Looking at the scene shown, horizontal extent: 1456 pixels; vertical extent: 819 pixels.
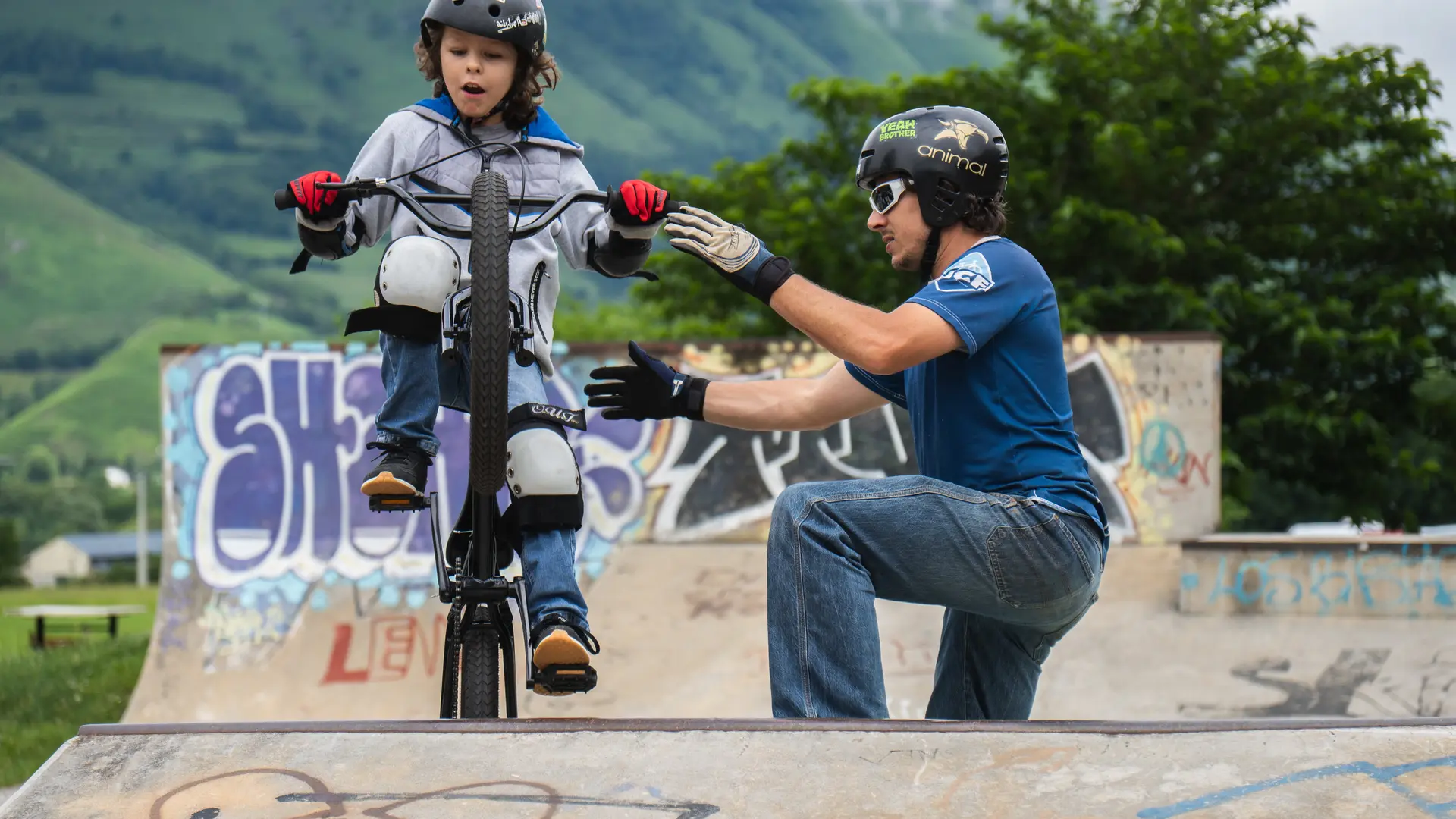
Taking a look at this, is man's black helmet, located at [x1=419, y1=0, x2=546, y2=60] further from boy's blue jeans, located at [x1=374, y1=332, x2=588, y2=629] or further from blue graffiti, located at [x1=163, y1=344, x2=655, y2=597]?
blue graffiti, located at [x1=163, y1=344, x2=655, y2=597]

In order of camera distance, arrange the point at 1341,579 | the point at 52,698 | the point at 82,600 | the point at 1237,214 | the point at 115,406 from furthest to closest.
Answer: the point at 115,406, the point at 82,600, the point at 1237,214, the point at 52,698, the point at 1341,579

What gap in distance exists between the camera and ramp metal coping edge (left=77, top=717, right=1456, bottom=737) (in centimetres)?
310

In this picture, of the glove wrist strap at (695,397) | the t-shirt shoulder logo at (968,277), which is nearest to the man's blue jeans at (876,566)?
the t-shirt shoulder logo at (968,277)

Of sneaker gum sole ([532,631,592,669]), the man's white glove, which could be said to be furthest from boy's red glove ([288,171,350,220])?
sneaker gum sole ([532,631,592,669])

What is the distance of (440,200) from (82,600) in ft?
282

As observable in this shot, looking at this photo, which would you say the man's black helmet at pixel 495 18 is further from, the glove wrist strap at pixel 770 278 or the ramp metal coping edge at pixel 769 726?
the ramp metal coping edge at pixel 769 726

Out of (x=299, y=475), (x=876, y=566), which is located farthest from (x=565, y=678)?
(x=299, y=475)

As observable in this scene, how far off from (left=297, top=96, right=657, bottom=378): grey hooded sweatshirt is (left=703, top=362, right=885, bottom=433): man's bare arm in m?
0.49

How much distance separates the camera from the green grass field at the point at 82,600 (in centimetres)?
5922

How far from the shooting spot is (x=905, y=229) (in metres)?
3.75

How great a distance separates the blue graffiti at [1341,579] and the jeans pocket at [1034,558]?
7026 mm

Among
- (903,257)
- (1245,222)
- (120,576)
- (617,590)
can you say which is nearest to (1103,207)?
(1245,222)

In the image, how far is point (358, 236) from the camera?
408 centimetres

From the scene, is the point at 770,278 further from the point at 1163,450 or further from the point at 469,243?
the point at 1163,450
